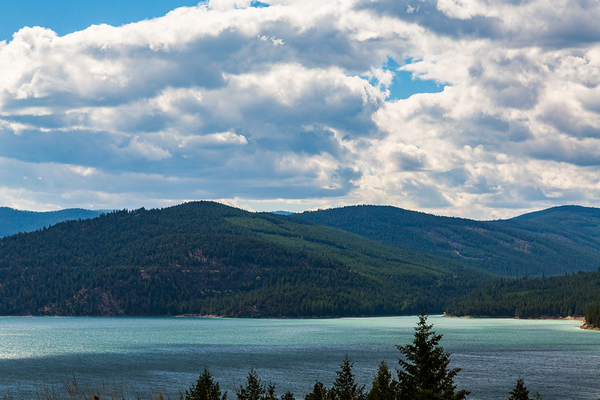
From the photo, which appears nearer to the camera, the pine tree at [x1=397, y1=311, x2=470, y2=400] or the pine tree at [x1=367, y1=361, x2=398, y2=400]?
the pine tree at [x1=397, y1=311, x2=470, y2=400]

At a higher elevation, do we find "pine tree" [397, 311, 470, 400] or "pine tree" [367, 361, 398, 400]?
"pine tree" [397, 311, 470, 400]

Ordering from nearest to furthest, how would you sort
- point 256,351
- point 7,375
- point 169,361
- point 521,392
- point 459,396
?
point 459,396 → point 521,392 → point 7,375 → point 169,361 → point 256,351

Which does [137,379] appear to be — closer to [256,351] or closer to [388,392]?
[256,351]

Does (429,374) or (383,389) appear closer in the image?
(429,374)

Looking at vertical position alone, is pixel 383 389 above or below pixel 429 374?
below

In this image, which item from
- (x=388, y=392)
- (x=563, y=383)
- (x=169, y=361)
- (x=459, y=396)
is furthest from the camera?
(x=169, y=361)

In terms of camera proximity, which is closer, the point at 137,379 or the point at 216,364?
the point at 137,379

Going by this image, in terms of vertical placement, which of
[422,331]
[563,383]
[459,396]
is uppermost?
[422,331]

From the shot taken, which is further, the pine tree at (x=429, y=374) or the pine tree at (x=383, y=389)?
the pine tree at (x=383, y=389)

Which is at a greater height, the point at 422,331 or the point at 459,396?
the point at 422,331

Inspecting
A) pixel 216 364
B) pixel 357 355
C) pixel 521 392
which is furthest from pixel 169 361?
pixel 521 392

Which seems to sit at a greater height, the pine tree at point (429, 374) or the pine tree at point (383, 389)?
the pine tree at point (429, 374)

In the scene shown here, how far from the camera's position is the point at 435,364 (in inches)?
1795

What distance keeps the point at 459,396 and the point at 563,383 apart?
3846 inches
